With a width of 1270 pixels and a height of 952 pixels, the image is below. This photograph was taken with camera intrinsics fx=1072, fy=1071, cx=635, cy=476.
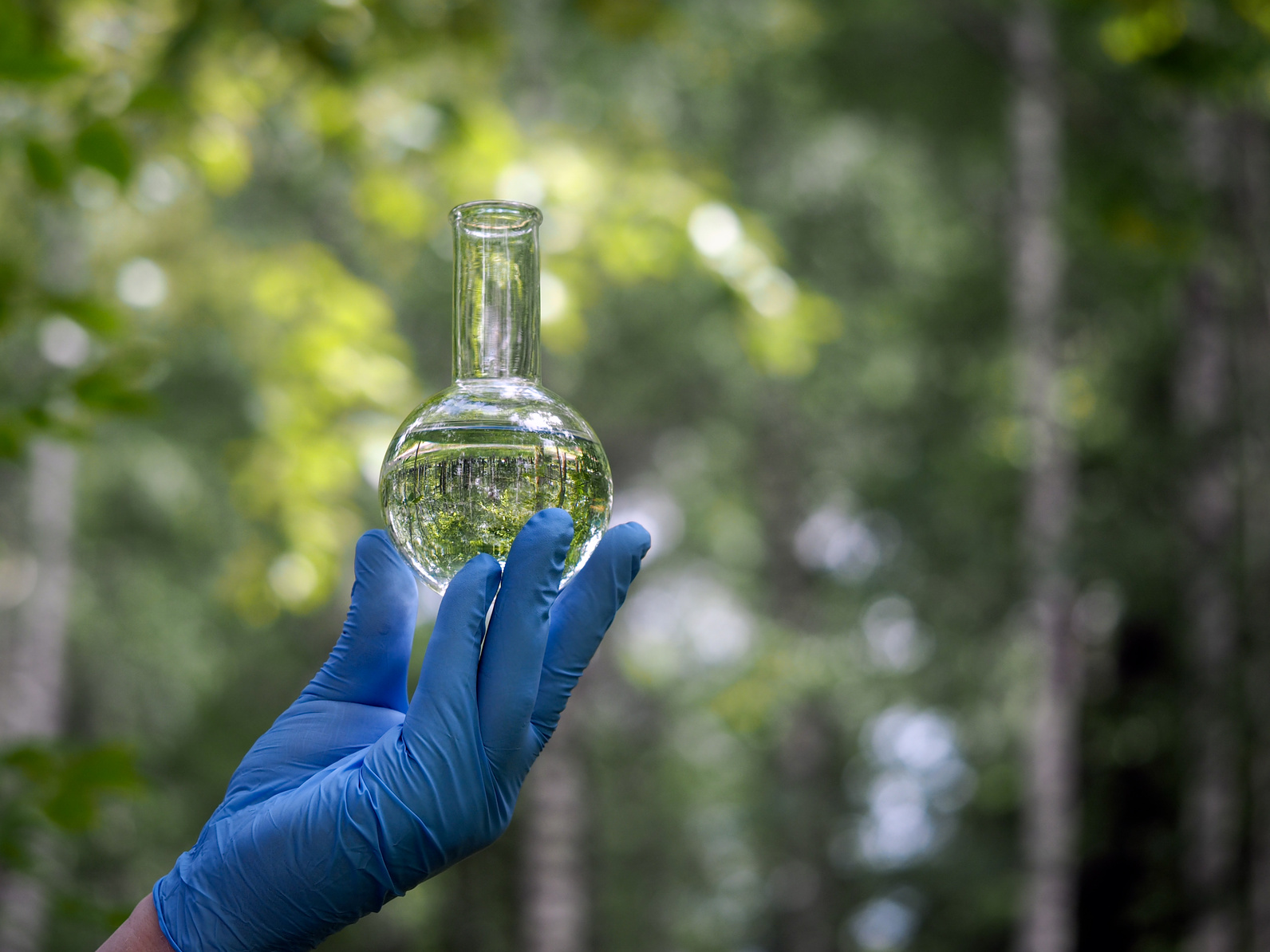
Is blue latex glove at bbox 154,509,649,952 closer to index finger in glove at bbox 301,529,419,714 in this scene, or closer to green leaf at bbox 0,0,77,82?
index finger in glove at bbox 301,529,419,714

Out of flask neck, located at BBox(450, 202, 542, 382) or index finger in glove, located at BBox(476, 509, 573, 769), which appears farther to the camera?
flask neck, located at BBox(450, 202, 542, 382)

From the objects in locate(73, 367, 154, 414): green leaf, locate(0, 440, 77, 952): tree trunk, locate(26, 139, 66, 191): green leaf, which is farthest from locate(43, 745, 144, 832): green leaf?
locate(0, 440, 77, 952): tree trunk

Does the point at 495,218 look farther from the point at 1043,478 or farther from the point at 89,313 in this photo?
the point at 1043,478

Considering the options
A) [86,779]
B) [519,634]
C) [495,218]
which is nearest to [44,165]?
[495,218]

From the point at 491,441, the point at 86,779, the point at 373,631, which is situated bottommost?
the point at 86,779

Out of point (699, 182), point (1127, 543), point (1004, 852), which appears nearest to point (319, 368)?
point (699, 182)

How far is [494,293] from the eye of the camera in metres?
1.40

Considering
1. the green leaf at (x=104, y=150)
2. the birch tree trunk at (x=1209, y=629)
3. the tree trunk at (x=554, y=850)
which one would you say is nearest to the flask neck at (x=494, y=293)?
the green leaf at (x=104, y=150)

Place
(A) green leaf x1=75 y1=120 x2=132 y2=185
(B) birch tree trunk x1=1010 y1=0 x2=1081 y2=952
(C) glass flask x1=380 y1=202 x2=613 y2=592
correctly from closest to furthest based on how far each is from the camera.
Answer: (C) glass flask x1=380 y1=202 x2=613 y2=592 < (A) green leaf x1=75 y1=120 x2=132 y2=185 < (B) birch tree trunk x1=1010 y1=0 x2=1081 y2=952

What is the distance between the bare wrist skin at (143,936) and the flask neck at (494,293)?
852 mm

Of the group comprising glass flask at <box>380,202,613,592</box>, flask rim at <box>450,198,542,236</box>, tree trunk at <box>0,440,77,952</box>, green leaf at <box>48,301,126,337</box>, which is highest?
flask rim at <box>450,198,542,236</box>

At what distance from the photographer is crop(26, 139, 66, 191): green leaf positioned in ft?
5.83

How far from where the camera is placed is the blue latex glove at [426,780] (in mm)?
1355

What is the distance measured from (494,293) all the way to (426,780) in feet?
2.08
